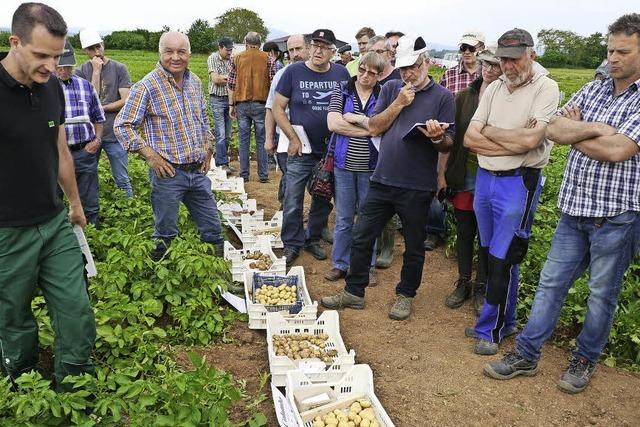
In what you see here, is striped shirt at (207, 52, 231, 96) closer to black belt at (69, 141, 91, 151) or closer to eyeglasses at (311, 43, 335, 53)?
black belt at (69, 141, 91, 151)

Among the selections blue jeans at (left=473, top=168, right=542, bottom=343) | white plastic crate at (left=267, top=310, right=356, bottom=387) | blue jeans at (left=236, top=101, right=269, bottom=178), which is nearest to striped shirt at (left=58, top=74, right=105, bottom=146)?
white plastic crate at (left=267, top=310, right=356, bottom=387)

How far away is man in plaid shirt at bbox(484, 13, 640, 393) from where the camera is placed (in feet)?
10.7

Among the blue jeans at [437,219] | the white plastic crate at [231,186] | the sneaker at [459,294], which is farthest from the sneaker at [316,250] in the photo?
the white plastic crate at [231,186]

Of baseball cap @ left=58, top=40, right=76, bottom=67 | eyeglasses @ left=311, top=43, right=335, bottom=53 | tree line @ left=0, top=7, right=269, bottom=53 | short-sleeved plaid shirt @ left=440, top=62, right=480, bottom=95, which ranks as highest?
eyeglasses @ left=311, top=43, right=335, bottom=53

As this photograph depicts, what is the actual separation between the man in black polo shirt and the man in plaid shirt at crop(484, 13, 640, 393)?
285cm

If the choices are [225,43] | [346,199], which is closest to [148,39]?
[225,43]

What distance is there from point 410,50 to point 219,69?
6.00 metres

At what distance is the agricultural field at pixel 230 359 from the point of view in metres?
2.87

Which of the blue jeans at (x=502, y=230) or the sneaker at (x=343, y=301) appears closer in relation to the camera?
the blue jeans at (x=502, y=230)

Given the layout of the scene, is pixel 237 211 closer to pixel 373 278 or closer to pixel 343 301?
pixel 373 278

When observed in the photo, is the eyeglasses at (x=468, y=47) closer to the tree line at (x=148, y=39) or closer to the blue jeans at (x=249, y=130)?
the blue jeans at (x=249, y=130)

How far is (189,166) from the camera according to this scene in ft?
16.3

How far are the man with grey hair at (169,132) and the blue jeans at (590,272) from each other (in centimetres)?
302

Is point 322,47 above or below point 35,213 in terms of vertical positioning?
above
